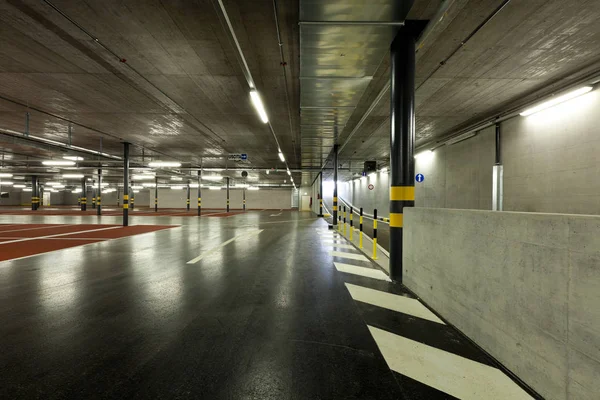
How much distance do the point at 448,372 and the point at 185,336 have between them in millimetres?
2516

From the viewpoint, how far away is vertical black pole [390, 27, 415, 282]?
4539 millimetres

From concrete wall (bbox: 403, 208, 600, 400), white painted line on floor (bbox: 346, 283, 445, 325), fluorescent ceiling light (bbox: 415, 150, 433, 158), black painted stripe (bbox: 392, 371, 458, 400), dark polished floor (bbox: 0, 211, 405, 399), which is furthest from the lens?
fluorescent ceiling light (bbox: 415, 150, 433, 158)

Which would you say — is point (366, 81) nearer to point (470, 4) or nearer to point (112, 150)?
point (470, 4)

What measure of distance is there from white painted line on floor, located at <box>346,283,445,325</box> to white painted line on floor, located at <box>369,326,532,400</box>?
77 cm

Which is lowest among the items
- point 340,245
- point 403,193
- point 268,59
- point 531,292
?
point 340,245

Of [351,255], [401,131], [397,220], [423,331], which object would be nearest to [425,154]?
[351,255]

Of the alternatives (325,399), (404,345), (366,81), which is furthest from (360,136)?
(325,399)

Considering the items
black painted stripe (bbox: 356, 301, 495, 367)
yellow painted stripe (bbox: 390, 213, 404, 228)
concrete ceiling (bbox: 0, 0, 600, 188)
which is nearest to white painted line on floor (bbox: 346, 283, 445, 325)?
black painted stripe (bbox: 356, 301, 495, 367)

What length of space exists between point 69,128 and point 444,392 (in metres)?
14.5

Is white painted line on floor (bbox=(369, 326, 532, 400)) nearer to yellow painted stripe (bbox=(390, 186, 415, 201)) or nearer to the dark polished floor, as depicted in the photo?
the dark polished floor

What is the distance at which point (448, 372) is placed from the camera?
2.16 meters

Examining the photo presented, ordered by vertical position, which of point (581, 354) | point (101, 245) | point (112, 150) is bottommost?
point (101, 245)

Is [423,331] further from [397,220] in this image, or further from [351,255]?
[351,255]

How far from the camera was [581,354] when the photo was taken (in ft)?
5.28
